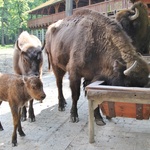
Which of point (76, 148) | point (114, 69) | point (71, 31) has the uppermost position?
point (71, 31)

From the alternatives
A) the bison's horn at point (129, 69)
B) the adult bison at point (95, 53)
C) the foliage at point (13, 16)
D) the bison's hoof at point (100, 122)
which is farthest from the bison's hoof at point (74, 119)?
the foliage at point (13, 16)

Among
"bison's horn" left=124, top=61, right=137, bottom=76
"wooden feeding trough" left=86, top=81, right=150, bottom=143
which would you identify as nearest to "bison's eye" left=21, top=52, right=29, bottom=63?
"wooden feeding trough" left=86, top=81, right=150, bottom=143

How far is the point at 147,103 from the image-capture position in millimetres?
3822

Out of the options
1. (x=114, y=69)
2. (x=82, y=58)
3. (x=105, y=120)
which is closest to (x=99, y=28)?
(x=82, y=58)

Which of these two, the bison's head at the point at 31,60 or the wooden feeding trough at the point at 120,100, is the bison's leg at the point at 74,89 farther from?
the wooden feeding trough at the point at 120,100

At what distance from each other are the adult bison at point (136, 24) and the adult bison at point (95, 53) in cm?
105

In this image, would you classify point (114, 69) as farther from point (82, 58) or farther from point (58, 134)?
point (58, 134)

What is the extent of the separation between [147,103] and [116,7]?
1955cm

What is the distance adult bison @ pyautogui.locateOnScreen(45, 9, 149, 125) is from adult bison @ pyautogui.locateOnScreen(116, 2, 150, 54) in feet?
3.43

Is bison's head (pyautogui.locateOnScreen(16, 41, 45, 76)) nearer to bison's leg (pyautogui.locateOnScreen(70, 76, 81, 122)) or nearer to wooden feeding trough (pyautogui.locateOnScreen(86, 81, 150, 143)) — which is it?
bison's leg (pyautogui.locateOnScreen(70, 76, 81, 122))

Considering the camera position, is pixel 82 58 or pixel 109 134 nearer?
pixel 109 134

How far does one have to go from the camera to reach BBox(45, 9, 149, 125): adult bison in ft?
14.0

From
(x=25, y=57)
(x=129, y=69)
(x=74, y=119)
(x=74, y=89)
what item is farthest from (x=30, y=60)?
(x=129, y=69)

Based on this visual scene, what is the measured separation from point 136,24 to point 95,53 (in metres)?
1.98
